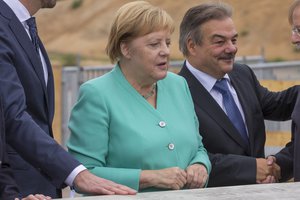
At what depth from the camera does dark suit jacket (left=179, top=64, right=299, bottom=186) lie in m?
4.95

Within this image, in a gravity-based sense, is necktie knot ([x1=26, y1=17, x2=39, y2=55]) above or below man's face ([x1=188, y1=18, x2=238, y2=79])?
above

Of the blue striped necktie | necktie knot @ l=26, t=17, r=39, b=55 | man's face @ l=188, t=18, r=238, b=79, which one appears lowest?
the blue striped necktie

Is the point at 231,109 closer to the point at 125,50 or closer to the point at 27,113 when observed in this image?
the point at 125,50

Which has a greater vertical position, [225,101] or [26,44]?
[26,44]

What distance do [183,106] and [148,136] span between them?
35 cm

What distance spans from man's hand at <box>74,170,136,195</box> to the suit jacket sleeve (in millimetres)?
60

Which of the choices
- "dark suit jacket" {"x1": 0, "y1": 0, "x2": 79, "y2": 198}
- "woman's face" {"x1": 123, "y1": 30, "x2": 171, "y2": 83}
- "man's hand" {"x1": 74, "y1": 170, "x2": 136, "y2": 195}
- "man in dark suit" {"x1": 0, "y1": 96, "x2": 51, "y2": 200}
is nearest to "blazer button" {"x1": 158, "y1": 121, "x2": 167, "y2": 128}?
"woman's face" {"x1": 123, "y1": 30, "x2": 171, "y2": 83}

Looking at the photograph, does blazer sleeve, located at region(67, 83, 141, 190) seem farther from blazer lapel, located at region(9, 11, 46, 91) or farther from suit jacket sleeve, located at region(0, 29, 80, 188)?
suit jacket sleeve, located at region(0, 29, 80, 188)

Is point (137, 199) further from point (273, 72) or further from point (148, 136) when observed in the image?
point (273, 72)

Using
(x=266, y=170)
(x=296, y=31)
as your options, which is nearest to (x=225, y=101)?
(x=266, y=170)

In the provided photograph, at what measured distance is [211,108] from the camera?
199 inches

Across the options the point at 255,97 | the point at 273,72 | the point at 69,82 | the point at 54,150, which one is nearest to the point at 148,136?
the point at 54,150

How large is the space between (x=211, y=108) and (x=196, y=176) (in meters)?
0.86

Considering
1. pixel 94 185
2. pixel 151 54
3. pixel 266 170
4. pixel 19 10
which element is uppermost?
pixel 19 10
